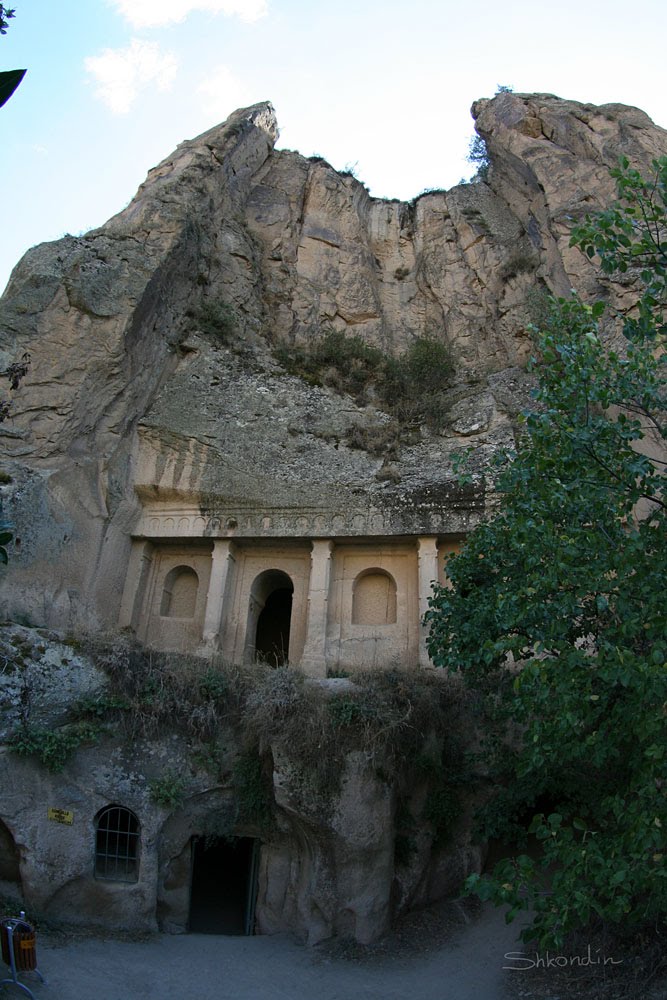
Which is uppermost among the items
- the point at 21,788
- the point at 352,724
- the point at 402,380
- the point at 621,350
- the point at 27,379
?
the point at 402,380

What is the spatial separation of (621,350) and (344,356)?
7.36 metres

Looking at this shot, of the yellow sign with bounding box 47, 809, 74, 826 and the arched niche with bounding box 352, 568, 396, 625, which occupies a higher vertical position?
the arched niche with bounding box 352, 568, 396, 625

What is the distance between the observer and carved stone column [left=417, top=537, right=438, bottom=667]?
14977 mm

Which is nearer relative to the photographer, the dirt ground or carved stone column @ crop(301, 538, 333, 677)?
the dirt ground

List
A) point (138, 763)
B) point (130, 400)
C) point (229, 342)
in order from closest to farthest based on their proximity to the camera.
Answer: point (138, 763), point (130, 400), point (229, 342)

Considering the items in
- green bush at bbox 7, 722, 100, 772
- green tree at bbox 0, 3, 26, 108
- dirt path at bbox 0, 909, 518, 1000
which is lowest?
dirt path at bbox 0, 909, 518, 1000

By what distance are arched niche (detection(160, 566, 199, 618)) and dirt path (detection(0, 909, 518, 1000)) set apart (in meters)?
7.49

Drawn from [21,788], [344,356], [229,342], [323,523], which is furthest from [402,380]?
[21,788]

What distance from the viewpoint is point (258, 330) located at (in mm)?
20859

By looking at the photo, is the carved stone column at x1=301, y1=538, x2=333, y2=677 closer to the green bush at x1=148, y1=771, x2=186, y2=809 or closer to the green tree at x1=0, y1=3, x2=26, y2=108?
the green bush at x1=148, y1=771, x2=186, y2=809

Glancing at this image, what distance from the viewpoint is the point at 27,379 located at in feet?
50.8

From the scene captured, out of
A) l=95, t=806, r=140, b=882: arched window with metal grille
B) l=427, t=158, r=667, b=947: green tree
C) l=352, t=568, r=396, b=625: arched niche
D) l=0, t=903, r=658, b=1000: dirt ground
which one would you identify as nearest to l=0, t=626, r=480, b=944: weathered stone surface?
l=95, t=806, r=140, b=882: arched window with metal grille

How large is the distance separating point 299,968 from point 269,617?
10516mm

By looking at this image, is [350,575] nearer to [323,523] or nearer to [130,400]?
[323,523]
